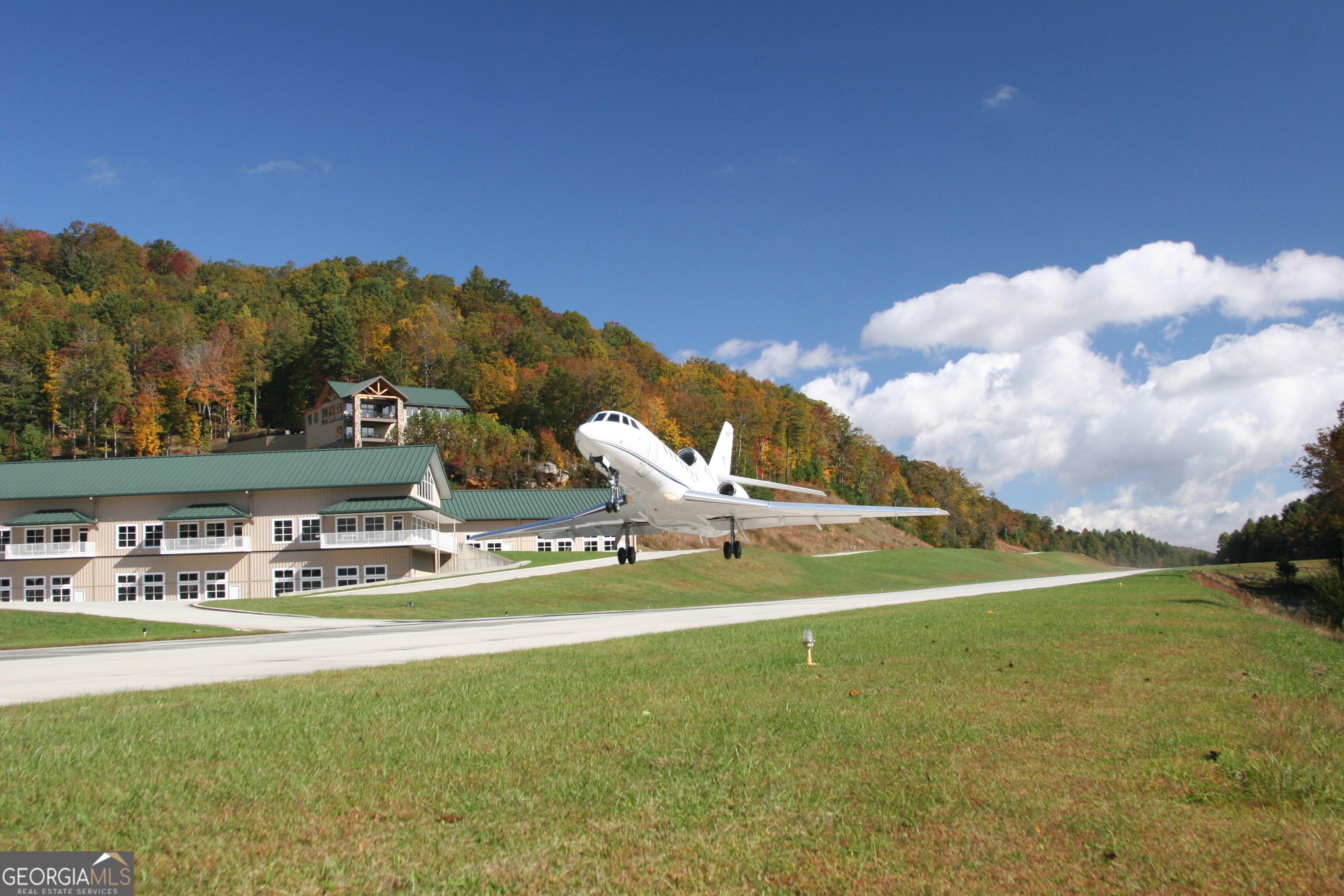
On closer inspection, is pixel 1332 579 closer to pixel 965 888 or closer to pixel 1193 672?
pixel 1193 672

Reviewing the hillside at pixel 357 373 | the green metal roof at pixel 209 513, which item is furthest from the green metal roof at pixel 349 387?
the green metal roof at pixel 209 513

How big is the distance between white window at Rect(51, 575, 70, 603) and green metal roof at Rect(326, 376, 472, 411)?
142 ft

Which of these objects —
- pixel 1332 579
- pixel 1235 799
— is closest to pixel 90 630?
pixel 1235 799

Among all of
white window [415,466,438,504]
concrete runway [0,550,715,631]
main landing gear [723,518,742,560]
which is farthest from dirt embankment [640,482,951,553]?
main landing gear [723,518,742,560]

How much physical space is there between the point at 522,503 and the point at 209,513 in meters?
25.8

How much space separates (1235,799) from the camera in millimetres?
6809

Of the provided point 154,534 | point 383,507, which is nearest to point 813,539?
point 383,507

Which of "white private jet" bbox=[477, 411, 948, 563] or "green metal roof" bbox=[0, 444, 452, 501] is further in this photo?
"green metal roof" bbox=[0, 444, 452, 501]

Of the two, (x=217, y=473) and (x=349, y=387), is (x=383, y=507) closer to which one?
(x=217, y=473)

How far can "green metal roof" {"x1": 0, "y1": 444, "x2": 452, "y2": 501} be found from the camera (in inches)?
2464

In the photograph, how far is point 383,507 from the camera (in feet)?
201

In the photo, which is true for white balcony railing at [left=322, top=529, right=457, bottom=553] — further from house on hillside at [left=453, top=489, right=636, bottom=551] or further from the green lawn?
the green lawn

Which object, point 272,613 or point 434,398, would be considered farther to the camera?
point 434,398

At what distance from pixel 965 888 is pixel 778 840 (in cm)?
134
